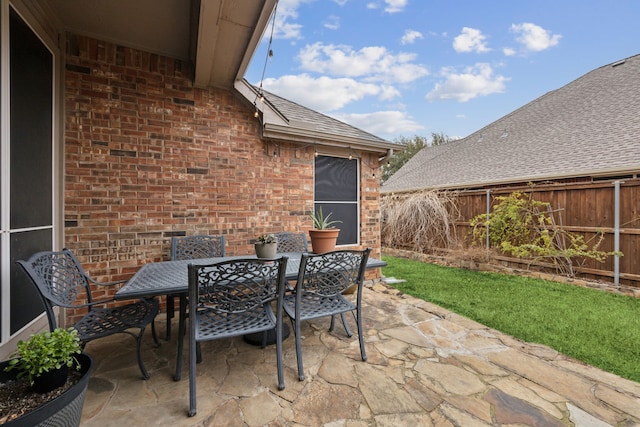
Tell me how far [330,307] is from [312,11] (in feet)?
21.3

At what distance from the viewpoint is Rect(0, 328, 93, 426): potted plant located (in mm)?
1200

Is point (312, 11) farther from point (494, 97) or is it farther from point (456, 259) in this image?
point (494, 97)

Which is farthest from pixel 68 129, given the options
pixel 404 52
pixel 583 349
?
pixel 404 52

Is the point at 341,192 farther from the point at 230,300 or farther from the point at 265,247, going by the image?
the point at 230,300

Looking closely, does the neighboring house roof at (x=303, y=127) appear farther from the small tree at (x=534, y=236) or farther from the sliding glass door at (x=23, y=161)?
the small tree at (x=534, y=236)

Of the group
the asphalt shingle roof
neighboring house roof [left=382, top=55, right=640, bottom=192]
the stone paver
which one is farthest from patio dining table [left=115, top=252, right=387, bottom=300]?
neighboring house roof [left=382, top=55, right=640, bottom=192]

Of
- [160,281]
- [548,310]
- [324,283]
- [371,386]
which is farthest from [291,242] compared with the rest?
[548,310]

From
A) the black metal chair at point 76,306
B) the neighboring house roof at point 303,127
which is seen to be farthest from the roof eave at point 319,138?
the black metal chair at point 76,306

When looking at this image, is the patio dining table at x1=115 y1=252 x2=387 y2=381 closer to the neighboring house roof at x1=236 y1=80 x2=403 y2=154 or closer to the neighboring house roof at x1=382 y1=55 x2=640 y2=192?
the neighboring house roof at x1=236 y1=80 x2=403 y2=154

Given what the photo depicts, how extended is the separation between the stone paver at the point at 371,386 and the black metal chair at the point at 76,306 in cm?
44

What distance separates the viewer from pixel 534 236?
235 inches

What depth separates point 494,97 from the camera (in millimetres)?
12359

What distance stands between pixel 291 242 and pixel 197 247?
1257 millimetres

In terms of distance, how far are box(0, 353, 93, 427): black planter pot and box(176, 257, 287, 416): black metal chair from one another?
61 centimetres
